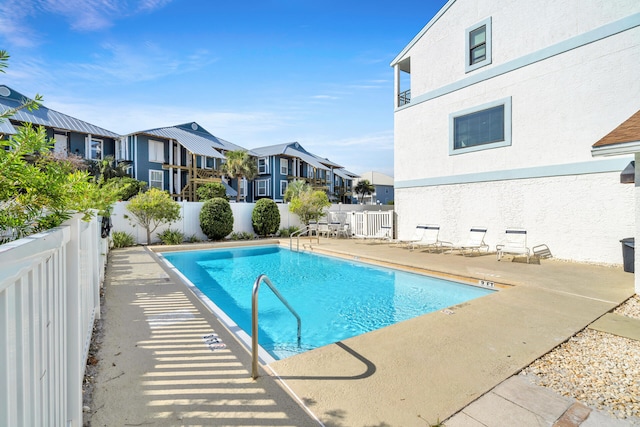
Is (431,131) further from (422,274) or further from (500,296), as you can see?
(500,296)

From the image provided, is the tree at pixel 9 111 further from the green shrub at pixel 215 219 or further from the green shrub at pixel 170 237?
the green shrub at pixel 215 219

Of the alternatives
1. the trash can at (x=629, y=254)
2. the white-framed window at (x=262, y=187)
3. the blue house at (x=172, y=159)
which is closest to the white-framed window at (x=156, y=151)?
the blue house at (x=172, y=159)

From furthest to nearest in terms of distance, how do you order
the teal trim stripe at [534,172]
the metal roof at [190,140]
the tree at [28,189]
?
the metal roof at [190,140], the teal trim stripe at [534,172], the tree at [28,189]

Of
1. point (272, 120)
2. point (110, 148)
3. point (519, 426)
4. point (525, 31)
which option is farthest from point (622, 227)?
point (110, 148)

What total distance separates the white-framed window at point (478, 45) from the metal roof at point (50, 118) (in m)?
25.4

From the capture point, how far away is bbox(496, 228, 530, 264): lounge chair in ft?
33.9

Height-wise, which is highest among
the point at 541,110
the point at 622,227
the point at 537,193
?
the point at 541,110

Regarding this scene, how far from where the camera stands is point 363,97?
56.2 feet

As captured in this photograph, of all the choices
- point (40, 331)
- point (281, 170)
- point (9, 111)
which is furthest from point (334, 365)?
point (281, 170)

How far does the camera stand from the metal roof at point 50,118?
22.0 m

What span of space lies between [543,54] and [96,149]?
2957 centimetres

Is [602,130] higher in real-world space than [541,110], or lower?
lower

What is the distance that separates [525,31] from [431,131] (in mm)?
4693

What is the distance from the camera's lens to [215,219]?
1616 centimetres
